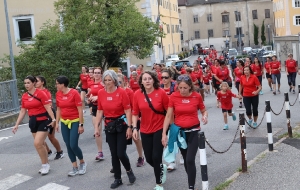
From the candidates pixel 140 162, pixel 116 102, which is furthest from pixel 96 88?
pixel 116 102

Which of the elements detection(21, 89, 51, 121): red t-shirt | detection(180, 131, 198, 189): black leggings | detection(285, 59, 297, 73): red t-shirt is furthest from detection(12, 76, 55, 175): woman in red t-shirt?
detection(285, 59, 297, 73): red t-shirt

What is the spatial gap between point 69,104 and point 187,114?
2.78 meters

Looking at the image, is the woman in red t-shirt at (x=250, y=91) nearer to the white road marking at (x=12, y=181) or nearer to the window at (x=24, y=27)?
the white road marking at (x=12, y=181)

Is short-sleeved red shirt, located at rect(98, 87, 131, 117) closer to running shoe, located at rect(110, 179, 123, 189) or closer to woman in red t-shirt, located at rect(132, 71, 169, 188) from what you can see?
woman in red t-shirt, located at rect(132, 71, 169, 188)

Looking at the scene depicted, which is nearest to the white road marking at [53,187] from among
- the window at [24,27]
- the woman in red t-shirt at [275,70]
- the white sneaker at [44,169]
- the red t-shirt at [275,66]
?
the white sneaker at [44,169]

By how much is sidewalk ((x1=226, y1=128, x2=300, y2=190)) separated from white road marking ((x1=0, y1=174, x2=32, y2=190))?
4.05 m

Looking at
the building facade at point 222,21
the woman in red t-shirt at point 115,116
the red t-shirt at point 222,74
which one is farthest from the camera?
the building facade at point 222,21

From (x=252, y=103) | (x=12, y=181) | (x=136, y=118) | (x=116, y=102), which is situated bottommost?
(x=12, y=181)

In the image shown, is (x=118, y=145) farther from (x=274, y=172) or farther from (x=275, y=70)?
(x=275, y=70)

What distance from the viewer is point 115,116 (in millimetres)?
8211

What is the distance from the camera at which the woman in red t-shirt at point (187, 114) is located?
731 cm

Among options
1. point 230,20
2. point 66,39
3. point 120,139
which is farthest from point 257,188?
point 230,20

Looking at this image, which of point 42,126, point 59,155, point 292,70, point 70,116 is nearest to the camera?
point 70,116

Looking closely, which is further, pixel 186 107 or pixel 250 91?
pixel 250 91
